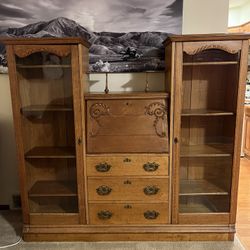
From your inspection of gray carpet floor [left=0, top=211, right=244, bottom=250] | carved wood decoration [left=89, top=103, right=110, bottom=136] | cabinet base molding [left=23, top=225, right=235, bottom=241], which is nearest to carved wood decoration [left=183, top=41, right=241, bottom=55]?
carved wood decoration [left=89, top=103, right=110, bottom=136]

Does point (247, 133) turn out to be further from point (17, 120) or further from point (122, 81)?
point (17, 120)

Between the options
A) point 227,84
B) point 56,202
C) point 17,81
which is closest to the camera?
point 17,81

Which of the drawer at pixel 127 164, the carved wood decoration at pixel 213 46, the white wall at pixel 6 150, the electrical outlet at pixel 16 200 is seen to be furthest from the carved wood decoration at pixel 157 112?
the electrical outlet at pixel 16 200

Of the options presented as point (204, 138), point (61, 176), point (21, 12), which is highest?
point (21, 12)

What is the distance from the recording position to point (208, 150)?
199cm

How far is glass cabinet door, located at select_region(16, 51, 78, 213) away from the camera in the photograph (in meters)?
1.83

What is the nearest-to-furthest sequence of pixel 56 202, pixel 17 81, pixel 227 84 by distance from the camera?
pixel 17 81
pixel 227 84
pixel 56 202

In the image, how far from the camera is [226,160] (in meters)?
1.93

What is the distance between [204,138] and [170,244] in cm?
93

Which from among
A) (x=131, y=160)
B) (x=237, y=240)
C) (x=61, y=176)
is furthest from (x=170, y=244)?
(x=61, y=176)

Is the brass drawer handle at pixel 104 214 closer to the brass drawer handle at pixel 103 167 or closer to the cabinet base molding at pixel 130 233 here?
the cabinet base molding at pixel 130 233

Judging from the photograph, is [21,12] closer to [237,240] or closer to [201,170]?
[201,170]

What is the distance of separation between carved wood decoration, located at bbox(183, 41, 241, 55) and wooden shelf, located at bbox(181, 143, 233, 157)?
73 cm

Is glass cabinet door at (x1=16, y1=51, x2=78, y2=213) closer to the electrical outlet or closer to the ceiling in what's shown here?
the electrical outlet
